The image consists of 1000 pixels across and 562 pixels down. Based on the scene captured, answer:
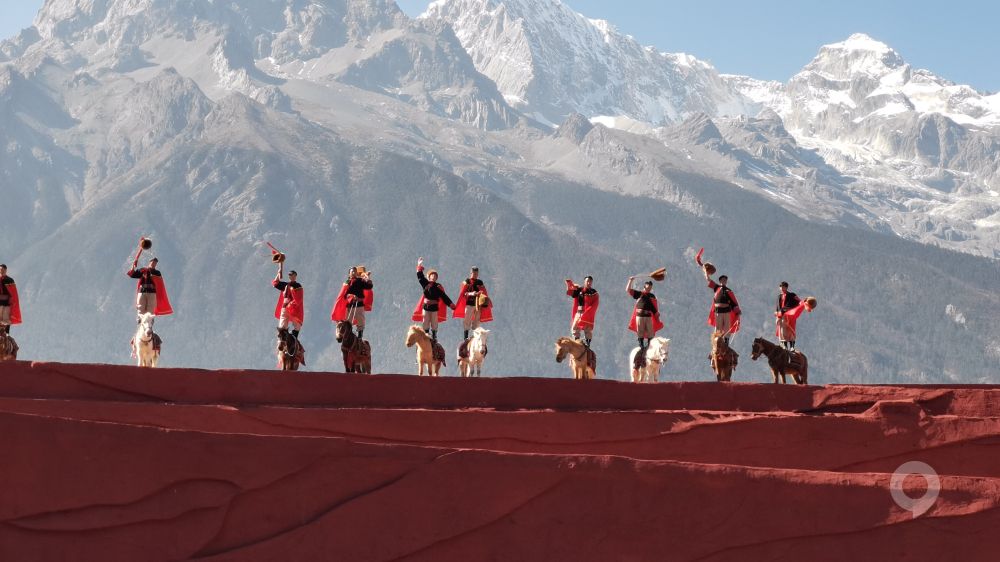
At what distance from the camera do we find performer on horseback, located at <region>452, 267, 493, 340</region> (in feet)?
86.1

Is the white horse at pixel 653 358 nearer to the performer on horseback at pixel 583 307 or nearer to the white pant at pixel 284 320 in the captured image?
the performer on horseback at pixel 583 307

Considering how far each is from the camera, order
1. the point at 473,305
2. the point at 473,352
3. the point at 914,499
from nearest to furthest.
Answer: the point at 914,499
the point at 473,352
the point at 473,305

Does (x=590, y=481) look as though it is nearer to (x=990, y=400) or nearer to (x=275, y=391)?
(x=275, y=391)

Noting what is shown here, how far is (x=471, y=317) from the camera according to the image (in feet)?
88.0

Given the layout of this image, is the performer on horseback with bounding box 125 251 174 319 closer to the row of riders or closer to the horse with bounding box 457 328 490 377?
the row of riders

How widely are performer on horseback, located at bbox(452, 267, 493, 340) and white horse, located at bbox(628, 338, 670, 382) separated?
2.90 m

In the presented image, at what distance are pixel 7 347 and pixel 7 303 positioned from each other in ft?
4.90

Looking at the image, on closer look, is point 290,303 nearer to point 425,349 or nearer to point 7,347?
point 425,349

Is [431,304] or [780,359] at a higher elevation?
[431,304]

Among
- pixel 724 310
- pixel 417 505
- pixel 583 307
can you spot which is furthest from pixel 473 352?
pixel 417 505

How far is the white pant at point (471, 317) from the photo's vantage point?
2659 centimetres

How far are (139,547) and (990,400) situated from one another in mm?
10680

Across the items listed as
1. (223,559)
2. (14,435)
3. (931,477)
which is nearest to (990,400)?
(931,477)

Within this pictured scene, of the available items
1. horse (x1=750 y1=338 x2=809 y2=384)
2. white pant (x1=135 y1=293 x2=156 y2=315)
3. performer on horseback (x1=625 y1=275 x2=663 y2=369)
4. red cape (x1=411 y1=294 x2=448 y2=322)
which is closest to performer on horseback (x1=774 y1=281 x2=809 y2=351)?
horse (x1=750 y1=338 x2=809 y2=384)
